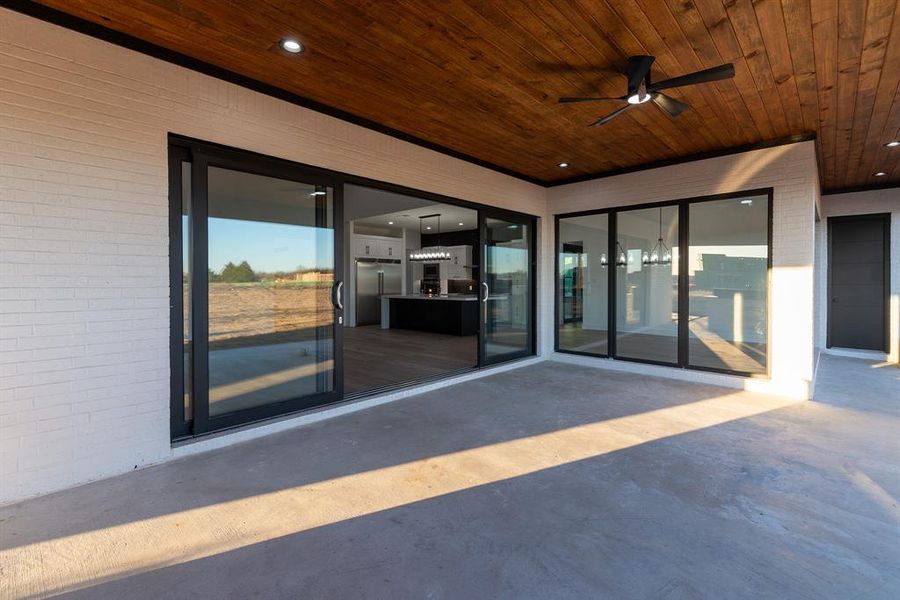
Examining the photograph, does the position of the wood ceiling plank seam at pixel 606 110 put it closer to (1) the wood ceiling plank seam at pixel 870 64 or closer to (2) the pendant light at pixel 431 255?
(1) the wood ceiling plank seam at pixel 870 64

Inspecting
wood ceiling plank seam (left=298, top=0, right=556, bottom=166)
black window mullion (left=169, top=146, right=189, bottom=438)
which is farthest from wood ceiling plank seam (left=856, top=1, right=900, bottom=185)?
black window mullion (left=169, top=146, right=189, bottom=438)

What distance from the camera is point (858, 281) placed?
7.25m

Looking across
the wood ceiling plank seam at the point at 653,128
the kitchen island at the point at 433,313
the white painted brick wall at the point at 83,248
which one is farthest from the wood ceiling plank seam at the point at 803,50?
the kitchen island at the point at 433,313

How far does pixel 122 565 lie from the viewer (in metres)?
1.89

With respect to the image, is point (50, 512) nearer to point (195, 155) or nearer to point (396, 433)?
point (396, 433)

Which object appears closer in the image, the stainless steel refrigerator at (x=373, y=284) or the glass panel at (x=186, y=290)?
the glass panel at (x=186, y=290)

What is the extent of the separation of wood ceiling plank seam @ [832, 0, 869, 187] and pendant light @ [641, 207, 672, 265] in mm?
1972

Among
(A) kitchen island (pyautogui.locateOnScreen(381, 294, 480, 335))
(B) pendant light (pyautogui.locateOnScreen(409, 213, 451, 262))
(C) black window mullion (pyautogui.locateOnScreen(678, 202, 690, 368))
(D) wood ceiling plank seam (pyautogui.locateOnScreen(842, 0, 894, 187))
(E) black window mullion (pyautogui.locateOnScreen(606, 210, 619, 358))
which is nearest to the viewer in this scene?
(D) wood ceiling plank seam (pyautogui.locateOnScreen(842, 0, 894, 187))

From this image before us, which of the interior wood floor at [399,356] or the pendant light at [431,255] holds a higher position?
the pendant light at [431,255]

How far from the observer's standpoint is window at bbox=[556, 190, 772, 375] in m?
5.11

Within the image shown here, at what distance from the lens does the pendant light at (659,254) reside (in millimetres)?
5719

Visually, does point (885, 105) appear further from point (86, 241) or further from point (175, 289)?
point (86, 241)

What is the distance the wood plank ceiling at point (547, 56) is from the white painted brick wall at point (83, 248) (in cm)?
35

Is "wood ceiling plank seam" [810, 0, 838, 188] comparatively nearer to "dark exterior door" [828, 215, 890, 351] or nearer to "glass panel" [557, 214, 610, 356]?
"glass panel" [557, 214, 610, 356]
